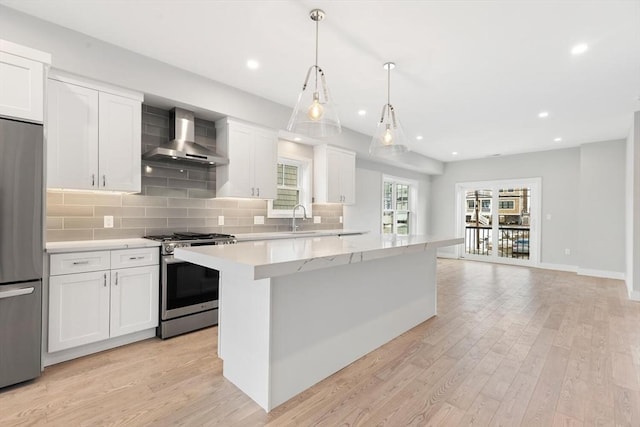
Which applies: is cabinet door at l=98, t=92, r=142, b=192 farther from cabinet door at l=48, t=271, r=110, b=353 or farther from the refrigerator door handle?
the refrigerator door handle

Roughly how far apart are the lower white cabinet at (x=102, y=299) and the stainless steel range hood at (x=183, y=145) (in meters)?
0.98

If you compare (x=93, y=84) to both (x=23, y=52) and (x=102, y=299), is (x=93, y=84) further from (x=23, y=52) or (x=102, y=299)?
(x=102, y=299)

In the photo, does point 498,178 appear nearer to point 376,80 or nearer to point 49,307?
point 376,80

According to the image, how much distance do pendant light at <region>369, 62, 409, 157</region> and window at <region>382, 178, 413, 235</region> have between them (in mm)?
3872

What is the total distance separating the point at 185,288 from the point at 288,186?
2.35 metres

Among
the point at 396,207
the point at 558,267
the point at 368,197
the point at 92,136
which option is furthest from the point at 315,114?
the point at 558,267

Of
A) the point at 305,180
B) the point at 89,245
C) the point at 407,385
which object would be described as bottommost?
the point at 407,385

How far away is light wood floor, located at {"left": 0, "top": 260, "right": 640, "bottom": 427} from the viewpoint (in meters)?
1.79

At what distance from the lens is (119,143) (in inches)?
113

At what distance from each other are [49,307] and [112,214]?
1038mm

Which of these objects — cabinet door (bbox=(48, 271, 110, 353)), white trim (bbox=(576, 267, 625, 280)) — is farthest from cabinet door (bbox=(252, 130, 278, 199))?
white trim (bbox=(576, 267, 625, 280))

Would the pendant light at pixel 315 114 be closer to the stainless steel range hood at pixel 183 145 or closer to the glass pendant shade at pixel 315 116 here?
the glass pendant shade at pixel 315 116

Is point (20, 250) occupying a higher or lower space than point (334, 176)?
lower

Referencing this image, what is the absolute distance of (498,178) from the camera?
7602mm
